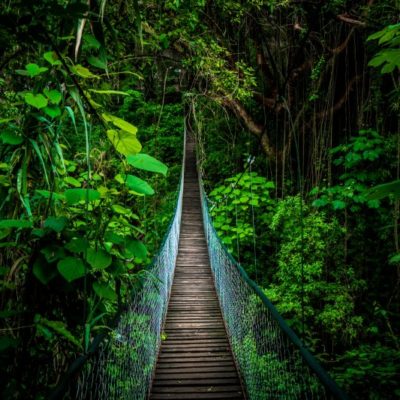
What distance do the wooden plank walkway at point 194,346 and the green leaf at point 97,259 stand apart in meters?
1.40

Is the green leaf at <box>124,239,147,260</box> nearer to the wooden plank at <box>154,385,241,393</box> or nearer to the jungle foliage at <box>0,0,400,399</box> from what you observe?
the jungle foliage at <box>0,0,400,399</box>

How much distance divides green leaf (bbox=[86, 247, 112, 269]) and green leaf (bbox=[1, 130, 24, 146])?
32 cm

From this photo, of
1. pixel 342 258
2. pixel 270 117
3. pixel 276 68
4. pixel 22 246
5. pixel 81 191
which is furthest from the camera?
pixel 270 117

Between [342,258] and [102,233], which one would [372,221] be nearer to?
[342,258]

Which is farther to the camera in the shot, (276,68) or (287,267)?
(276,68)

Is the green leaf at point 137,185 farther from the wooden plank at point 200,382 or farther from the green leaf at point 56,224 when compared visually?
the wooden plank at point 200,382

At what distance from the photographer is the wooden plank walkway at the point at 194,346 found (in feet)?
6.37

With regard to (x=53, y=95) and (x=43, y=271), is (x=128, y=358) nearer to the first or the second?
(x=43, y=271)

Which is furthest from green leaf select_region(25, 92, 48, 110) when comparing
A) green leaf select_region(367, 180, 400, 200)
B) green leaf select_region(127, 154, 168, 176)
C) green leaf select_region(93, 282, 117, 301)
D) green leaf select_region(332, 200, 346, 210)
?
green leaf select_region(332, 200, 346, 210)

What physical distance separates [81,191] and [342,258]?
402 centimetres

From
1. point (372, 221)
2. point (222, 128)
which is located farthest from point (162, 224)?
point (372, 221)

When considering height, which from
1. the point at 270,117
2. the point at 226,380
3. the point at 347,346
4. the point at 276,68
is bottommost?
the point at 347,346

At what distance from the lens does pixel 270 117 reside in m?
5.44

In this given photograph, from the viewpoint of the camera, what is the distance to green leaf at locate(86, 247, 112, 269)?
792 millimetres
